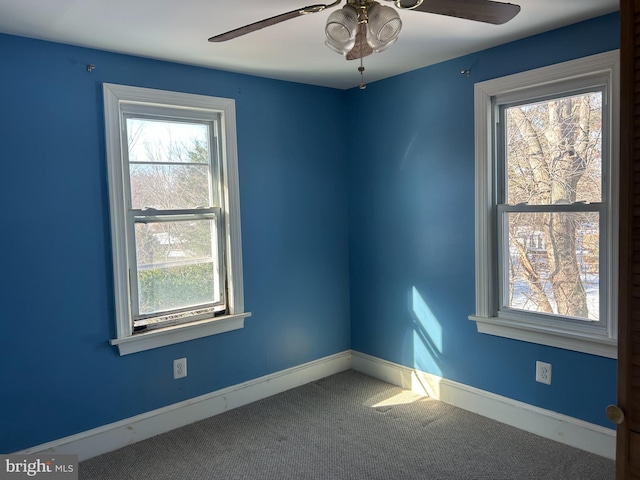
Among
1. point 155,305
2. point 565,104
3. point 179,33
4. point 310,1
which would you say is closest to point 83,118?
point 179,33

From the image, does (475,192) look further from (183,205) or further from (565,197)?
(183,205)

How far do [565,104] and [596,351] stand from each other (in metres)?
1.35

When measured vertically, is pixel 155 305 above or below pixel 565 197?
below

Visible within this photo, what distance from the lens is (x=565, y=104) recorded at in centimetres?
271

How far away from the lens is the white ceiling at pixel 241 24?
7.18 feet

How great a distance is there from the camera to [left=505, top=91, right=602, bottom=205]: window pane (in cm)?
262

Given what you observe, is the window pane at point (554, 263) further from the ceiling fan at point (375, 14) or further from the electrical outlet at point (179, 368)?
the electrical outlet at point (179, 368)

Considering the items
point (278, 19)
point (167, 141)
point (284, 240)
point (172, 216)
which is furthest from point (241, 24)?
point (284, 240)

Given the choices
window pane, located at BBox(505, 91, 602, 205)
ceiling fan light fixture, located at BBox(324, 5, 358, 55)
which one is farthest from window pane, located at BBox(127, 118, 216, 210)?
window pane, located at BBox(505, 91, 602, 205)

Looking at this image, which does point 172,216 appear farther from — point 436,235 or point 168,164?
point 436,235

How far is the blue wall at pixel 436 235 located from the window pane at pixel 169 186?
4.20 ft

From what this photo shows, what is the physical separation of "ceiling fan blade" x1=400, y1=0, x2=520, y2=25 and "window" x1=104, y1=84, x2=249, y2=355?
1.89 meters

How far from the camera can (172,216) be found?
311 cm

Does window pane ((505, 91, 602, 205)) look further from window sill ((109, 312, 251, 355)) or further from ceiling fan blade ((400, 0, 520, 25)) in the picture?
window sill ((109, 312, 251, 355))
